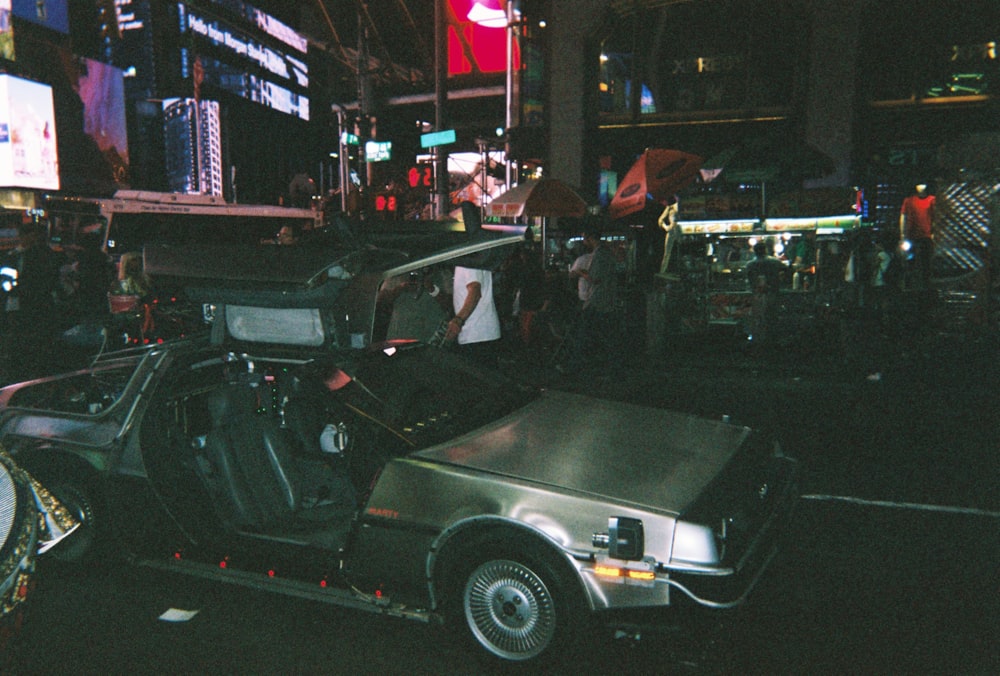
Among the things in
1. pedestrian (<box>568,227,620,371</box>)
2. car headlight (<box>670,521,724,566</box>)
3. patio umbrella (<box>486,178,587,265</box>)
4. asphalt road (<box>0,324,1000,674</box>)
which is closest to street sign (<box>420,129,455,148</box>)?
patio umbrella (<box>486,178,587,265</box>)

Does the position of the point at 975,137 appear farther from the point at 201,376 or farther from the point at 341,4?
the point at 341,4

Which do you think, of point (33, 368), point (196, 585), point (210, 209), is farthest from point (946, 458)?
point (210, 209)

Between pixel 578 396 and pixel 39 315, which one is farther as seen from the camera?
pixel 39 315

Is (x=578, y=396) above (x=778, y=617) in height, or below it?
above

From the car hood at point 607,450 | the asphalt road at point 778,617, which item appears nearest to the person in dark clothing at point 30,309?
the asphalt road at point 778,617

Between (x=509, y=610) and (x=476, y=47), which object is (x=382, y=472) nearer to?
(x=509, y=610)

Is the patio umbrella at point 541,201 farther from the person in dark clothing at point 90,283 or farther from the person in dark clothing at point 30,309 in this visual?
the person in dark clothing at point 30,309

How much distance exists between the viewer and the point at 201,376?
4.39 meters

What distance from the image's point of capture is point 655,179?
11047 millimetres

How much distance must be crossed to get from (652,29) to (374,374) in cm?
1397

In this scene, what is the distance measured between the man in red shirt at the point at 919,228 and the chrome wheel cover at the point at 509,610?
464 inches

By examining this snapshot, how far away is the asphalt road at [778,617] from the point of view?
3.17 meters

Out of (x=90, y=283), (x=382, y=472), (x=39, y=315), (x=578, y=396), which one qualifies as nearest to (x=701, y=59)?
(x=90, y=283)

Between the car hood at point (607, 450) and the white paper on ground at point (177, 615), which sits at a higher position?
the car hood at point (607, 450)
